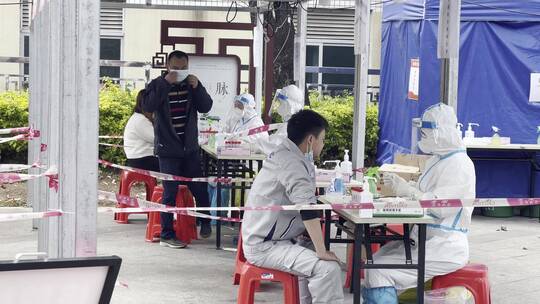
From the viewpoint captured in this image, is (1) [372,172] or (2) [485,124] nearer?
(1) [372,172]

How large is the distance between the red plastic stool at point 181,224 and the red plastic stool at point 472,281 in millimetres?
4144

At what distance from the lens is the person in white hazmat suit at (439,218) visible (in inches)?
259

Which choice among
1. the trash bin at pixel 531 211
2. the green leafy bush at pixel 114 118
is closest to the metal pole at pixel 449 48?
the trash bin at pixel 531 211

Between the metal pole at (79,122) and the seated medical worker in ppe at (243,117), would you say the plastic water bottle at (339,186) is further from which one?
the seated medical worker in ppe at (243,117)

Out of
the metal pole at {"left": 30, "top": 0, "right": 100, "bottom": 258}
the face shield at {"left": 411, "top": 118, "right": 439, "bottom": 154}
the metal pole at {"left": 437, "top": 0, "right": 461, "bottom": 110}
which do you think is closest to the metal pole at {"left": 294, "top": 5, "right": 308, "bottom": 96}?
the metal pole at {"left": 437, "top": 0, "right": 461, "bottom": 110}

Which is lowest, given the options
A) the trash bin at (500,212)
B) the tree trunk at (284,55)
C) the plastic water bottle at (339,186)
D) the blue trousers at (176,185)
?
the trash bin at (500,212)

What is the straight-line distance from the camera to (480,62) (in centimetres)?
1324

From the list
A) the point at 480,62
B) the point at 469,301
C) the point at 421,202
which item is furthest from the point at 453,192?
the point at 480,62

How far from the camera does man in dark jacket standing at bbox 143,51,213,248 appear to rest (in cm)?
1005

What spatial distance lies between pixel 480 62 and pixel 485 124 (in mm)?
786

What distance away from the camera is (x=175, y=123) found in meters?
10.2

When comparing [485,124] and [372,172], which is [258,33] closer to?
[485,124]

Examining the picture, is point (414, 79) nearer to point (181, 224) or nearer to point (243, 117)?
point (243, 117)

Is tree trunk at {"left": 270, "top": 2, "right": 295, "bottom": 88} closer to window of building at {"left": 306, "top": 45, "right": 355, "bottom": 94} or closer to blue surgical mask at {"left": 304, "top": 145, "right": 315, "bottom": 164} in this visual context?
blue surgical mask at {"left": 304, "top": 145, "right": 315, "bottom": 164}
